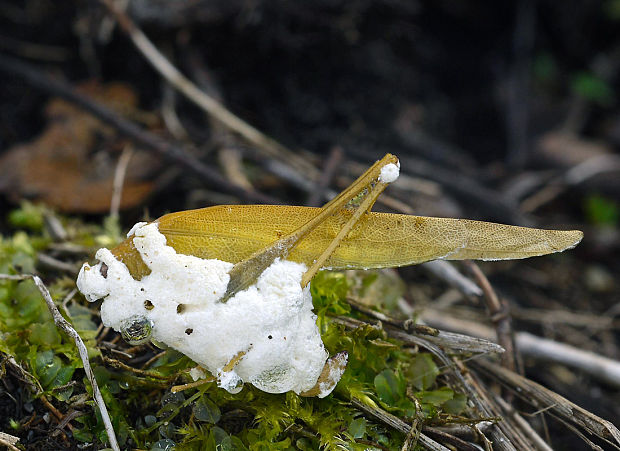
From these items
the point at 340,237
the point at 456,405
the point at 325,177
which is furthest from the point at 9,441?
the point at 325,177

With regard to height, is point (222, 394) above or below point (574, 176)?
above

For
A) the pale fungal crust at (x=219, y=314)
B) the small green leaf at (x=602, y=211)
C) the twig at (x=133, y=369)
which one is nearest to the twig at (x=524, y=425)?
the pale fungal crust at (x=219, y=314)

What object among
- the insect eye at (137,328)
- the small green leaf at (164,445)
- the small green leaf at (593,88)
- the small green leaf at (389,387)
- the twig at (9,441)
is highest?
the small green leaf at (593,88)

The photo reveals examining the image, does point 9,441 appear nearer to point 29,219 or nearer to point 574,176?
point 29,219

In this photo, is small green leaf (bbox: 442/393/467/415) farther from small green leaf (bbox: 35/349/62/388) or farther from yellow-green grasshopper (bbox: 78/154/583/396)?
small green leaf (bbox: 35/349/62/388)

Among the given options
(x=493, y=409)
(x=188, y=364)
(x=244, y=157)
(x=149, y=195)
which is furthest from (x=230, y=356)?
(x=244, y=157)

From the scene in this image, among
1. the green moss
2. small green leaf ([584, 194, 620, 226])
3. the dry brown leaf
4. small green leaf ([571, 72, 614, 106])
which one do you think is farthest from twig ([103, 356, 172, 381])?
small green leaf ([571, 72, 614, 106])

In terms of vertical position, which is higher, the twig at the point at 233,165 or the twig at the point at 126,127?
the twig at the point at 126,127

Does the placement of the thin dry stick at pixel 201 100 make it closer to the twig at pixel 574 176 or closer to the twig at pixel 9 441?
the twig at pixel 574 176

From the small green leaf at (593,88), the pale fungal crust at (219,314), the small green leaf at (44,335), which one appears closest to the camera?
the pale fungal crust at (219,314)
